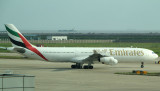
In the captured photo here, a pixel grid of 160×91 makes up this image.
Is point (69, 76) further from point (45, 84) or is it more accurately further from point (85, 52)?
point (85, 52)

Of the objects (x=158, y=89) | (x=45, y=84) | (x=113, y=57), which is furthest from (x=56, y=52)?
(x=158, y=89)

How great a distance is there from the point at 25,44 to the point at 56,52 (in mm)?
4755

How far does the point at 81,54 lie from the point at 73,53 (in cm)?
132

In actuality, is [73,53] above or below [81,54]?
above

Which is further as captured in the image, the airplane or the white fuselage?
the white fuselage

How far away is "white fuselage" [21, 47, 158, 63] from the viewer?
57781mm

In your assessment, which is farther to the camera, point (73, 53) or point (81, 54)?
point (81, 54)

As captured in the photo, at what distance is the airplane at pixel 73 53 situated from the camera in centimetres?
5706

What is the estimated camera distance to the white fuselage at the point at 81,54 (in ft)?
190

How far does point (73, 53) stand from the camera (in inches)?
2320

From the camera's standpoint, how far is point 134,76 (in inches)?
1906

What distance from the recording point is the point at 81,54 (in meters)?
59.4

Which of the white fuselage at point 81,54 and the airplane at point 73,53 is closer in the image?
the airplane at point 73,53

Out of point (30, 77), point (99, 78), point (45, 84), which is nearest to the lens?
point (30, 77)
